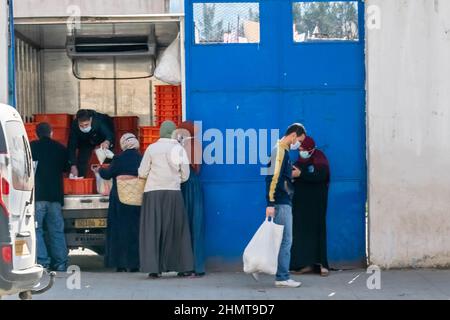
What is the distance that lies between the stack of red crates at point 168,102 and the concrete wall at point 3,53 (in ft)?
6.26

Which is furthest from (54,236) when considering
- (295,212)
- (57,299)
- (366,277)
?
(366,277)

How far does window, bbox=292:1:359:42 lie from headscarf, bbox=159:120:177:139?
6.00 ft

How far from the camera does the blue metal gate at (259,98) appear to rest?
1326cm

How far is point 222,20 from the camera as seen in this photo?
1331cm

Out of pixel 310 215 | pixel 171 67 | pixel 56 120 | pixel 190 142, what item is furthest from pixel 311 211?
pixel 56 120

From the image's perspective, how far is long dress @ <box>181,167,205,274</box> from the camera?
1303 centimetres

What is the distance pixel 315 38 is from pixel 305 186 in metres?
1.78

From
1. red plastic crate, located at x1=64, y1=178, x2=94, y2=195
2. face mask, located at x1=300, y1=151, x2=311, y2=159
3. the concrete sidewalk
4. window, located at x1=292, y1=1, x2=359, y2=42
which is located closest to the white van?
the concrete sidewalk

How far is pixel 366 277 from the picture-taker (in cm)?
1294

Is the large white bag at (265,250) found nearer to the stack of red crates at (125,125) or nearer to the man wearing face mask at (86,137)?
the man wearing face mask at (86,137)

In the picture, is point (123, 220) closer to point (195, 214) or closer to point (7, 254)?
point (195, 214)

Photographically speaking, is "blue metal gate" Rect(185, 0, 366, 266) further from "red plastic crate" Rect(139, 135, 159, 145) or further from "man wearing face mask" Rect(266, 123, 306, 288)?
"man wearing face mask" Rect(266, 123, 306, 288)

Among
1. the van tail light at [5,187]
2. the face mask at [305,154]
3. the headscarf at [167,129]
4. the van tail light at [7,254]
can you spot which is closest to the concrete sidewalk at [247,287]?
the face mask at [305,154]
